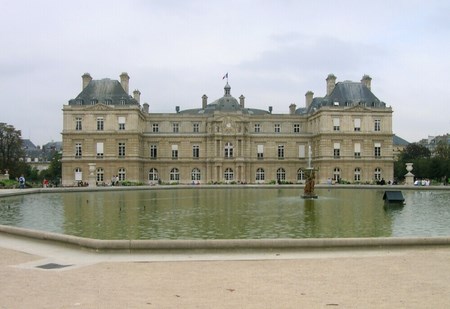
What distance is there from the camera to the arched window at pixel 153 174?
68812 mm

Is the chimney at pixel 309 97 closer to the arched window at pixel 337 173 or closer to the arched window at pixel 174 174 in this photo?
the arched window at pixel 337 173

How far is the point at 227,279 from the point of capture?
9070mm

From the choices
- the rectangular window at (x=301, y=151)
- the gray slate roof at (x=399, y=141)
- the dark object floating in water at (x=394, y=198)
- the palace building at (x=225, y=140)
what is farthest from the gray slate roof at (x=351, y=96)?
the gray slate roof at (x=399, y=141)

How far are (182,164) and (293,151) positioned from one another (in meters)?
14.9

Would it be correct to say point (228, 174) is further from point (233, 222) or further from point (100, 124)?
point (233, 222)

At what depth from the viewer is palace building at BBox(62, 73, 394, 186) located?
64.4m

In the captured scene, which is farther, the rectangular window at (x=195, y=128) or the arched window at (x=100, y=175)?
the rectangular window at (x=195, y=128)

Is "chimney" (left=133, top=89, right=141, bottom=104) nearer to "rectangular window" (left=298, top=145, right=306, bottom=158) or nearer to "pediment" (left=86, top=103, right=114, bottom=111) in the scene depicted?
"pediment" (left=86, top=103, right=114, bottom=111)

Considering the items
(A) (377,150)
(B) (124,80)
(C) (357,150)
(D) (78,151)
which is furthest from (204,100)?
(A) (377,150)

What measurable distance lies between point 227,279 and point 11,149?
67480mm

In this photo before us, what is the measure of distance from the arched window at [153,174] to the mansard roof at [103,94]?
30.7 ft

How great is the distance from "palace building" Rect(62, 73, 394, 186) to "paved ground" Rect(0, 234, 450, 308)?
53.1 metres

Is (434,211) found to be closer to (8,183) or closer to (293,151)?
(8,183)

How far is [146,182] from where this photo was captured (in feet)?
224
